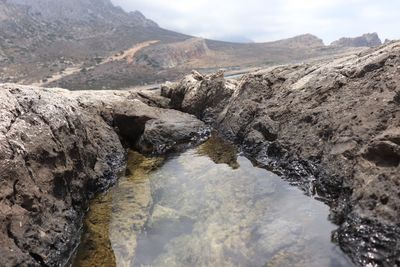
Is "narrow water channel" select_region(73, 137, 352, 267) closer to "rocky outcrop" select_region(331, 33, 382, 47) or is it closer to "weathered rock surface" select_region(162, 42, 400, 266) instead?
"weathered rock surface" select_region(162, 42, 400, 266)

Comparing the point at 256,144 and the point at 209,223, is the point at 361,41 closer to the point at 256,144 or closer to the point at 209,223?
the point at 256,144

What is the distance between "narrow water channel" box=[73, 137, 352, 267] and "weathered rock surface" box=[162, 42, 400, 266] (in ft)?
1.67

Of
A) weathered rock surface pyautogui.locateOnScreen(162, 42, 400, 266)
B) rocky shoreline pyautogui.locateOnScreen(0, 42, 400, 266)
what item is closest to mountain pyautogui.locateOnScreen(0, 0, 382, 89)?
rocky shoreline pyautogui.locateOnScreen(0, 42, 400, 266)

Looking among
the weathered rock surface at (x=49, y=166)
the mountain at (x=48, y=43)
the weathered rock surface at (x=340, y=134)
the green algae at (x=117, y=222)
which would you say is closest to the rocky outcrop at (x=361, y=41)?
the mountain at (x=48, y=43)

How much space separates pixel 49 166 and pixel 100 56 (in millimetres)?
100368

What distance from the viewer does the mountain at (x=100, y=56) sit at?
79000mm

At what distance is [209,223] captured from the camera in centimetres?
966

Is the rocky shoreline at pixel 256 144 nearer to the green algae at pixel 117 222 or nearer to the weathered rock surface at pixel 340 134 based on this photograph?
the weathered rock surface at pixel 340 134

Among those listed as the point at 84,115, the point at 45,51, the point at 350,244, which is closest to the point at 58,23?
the point at 45,51

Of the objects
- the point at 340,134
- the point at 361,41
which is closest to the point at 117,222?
the point at 340,134

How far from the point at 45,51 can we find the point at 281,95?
104 meters

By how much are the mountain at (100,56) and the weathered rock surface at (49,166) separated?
5417 centimetres

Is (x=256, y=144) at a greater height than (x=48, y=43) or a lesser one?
greater

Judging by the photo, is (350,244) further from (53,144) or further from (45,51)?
(45,51)
